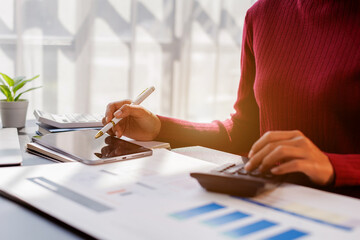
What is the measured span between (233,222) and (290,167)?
17 centimetres

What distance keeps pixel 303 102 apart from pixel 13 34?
69.9 inches

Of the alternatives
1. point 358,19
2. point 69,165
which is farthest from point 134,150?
point 358,19

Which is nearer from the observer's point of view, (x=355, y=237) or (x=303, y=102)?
(x=355, y=237)

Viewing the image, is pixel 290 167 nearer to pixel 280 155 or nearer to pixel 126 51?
pixel 280 155

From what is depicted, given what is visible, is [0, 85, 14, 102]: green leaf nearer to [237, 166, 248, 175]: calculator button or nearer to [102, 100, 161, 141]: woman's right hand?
[102, 100, 161, 141]: woman's right hand

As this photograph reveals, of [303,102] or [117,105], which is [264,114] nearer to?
[303,102]

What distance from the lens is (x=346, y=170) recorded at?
681mm

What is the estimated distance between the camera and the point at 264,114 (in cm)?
113

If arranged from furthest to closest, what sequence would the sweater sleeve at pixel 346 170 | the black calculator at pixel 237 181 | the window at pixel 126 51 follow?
the window at pixel 126 51 < the sweater sleeve at pixel 346 170 < the black calculator at pixel 237 181

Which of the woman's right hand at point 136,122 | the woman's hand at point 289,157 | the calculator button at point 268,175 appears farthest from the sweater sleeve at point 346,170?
the woman's right hand at point 136,122

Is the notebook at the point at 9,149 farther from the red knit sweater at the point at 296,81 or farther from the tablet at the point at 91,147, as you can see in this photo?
the red knit sweater at the point at 296,81

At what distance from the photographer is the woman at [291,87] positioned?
0.96m

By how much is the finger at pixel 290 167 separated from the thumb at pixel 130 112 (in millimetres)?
408

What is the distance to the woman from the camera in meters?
0.96
